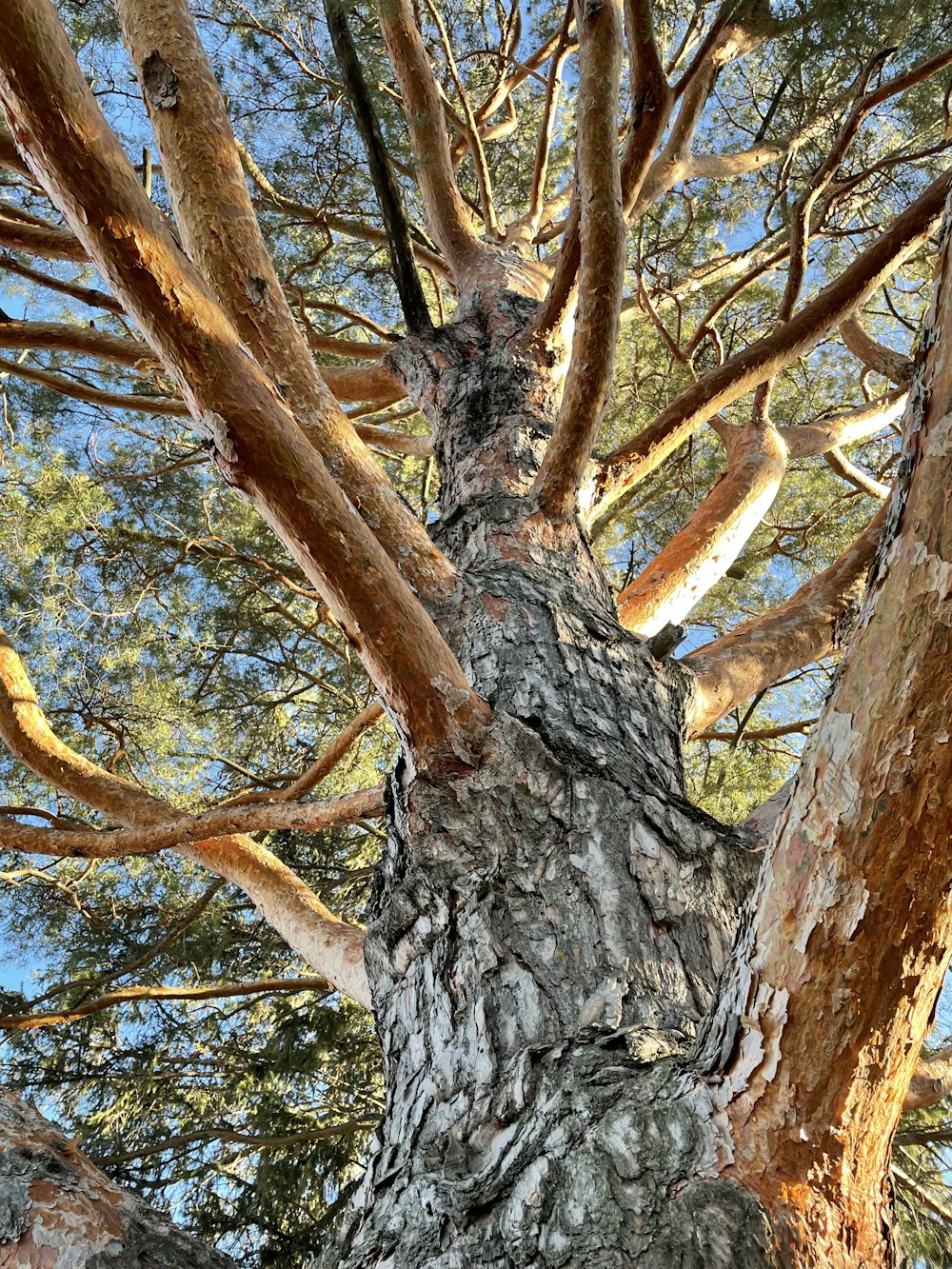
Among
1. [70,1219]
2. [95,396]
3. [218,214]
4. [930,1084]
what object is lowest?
[930,1084]

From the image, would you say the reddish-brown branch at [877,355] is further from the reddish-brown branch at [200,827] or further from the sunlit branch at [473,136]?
the reddish-brown branch at [200,827]

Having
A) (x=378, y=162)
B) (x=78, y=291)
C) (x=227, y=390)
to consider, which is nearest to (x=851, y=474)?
(x=378, y=162)

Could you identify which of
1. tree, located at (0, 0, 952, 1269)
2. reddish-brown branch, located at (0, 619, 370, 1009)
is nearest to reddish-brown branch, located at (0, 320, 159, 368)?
tree, located at (0, 0, 952, 1269)

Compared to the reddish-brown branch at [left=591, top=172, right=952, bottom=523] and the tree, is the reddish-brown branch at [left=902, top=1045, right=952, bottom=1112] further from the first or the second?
the reddish-brown branch at [left=591, top=172, right=952, bottom=523]

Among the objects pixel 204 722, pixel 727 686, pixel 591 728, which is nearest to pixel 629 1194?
pixel 591 728

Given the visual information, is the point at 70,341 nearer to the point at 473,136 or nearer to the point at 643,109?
the point at 643,109

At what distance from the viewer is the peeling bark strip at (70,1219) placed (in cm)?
76

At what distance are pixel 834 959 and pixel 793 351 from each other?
1464 mm

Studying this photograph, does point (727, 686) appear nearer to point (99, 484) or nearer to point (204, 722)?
point (204, 722)

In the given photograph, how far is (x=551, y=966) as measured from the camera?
963 millimetres

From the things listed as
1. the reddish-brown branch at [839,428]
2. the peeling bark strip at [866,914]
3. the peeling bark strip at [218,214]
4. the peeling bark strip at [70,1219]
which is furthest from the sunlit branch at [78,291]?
the reddish-brown branch at [839,428]

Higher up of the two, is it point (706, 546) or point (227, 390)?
point (706, 546)

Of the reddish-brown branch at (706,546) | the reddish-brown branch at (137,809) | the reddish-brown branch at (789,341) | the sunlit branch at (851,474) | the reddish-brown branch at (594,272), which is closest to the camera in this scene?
the reddish-brown branch at (594,272)

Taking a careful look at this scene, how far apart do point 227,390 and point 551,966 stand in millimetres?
692
